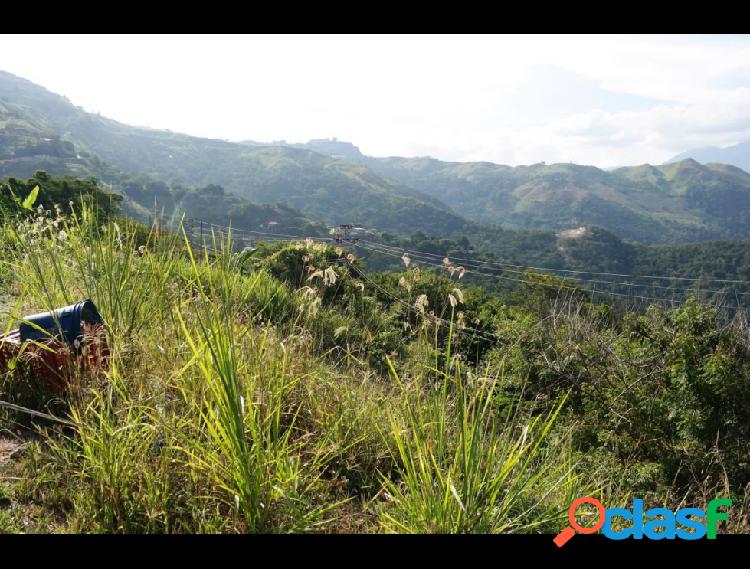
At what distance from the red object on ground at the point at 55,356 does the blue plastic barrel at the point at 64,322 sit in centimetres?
3

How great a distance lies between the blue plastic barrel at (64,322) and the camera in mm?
2732

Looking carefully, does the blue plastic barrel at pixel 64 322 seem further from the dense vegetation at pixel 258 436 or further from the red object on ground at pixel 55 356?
the dense vegetation at pixel 258 436

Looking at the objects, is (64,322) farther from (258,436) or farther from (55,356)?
(258,436)

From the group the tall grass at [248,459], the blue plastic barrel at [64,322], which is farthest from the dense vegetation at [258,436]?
the blue plastic barrel at [64,322]

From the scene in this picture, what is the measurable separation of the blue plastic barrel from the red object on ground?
0.03 metres

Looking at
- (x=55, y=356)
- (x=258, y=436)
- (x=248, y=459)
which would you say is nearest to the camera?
(x=248, y=459)

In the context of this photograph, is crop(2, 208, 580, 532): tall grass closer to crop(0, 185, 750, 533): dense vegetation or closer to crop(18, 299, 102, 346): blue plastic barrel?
crop(0, 185, 750, 533): dense vegetation

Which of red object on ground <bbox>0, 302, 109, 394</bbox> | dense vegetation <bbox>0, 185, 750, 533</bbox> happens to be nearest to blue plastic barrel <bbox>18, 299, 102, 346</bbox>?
red object on ground <bbox>0, 302, 109, 394</bbox>

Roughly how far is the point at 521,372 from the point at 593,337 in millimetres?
1374

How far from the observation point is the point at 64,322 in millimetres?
2762

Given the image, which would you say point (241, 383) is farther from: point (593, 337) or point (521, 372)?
point (593, 337)

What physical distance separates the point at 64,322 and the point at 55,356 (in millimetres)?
199

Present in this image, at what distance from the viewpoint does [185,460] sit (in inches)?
83.4

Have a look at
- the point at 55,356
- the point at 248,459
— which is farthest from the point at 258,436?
the point at 55,356
